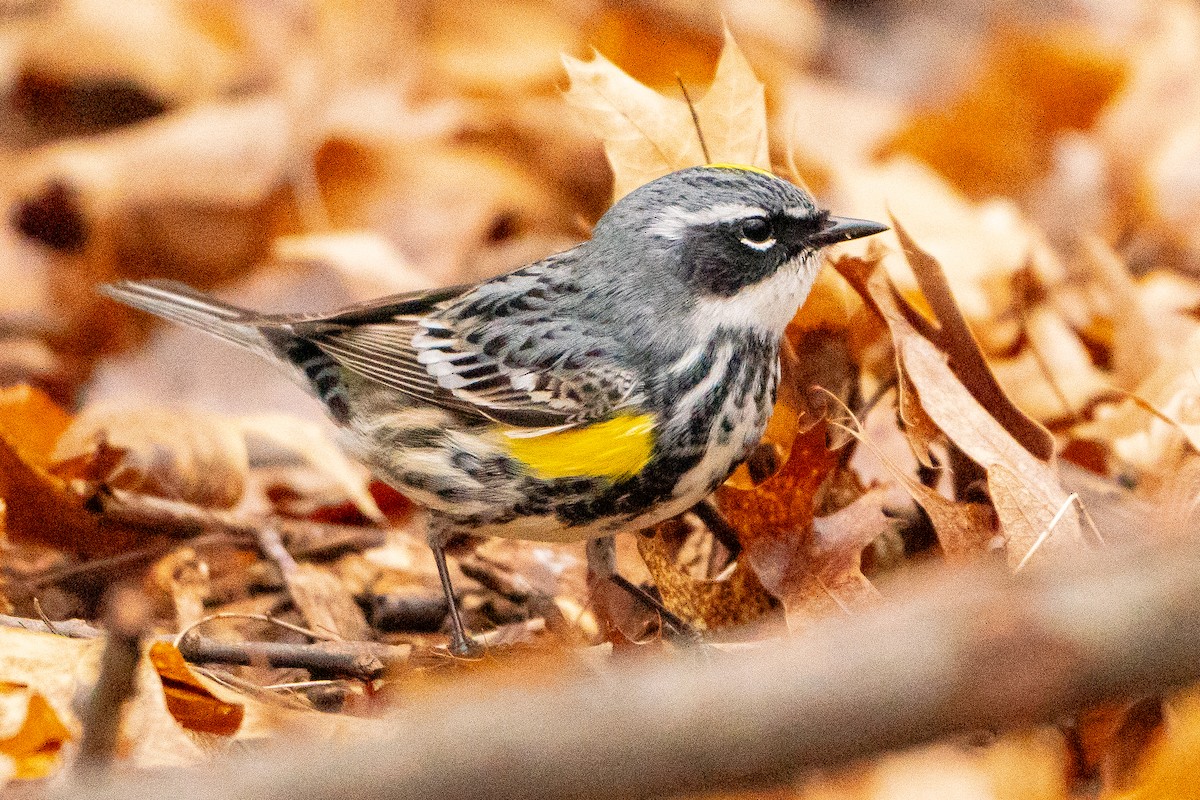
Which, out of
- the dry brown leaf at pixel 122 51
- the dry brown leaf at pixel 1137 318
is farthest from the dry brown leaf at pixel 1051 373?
the dry brown leaf at pixel 122 51

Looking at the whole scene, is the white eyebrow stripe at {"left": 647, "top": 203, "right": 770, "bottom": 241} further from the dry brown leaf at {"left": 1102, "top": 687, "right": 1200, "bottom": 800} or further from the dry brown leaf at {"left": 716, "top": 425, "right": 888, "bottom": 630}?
the dry brown leaf at {"left": 1102, "top": 687, "right": 1200, "bottom": 800}

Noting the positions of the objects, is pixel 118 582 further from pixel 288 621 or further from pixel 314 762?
pixel 314 762

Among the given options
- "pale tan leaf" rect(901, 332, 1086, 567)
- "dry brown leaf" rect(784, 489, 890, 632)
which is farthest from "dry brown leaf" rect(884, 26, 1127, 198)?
"dry brown leaf" rect(784, 489, 890, 632)

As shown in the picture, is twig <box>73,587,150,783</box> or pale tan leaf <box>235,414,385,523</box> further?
pale tan leaf <box>235,414,385,523</box>

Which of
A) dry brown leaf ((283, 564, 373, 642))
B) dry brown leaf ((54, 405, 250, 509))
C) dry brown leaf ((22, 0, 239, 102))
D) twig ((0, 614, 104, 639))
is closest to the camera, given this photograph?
twig ((0, 614, 104, 639))

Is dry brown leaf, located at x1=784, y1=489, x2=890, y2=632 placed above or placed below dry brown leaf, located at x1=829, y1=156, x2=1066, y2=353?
above

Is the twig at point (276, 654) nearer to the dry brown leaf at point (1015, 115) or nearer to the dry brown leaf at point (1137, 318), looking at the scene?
the dry brown leaf at point (1137, 318)

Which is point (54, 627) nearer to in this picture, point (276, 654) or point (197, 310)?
point (276, 654)

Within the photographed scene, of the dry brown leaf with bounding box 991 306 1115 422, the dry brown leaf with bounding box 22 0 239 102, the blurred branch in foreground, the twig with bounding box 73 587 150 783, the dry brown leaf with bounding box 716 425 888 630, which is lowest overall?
the dry brown leaf with bounding box 22 0 239 102
